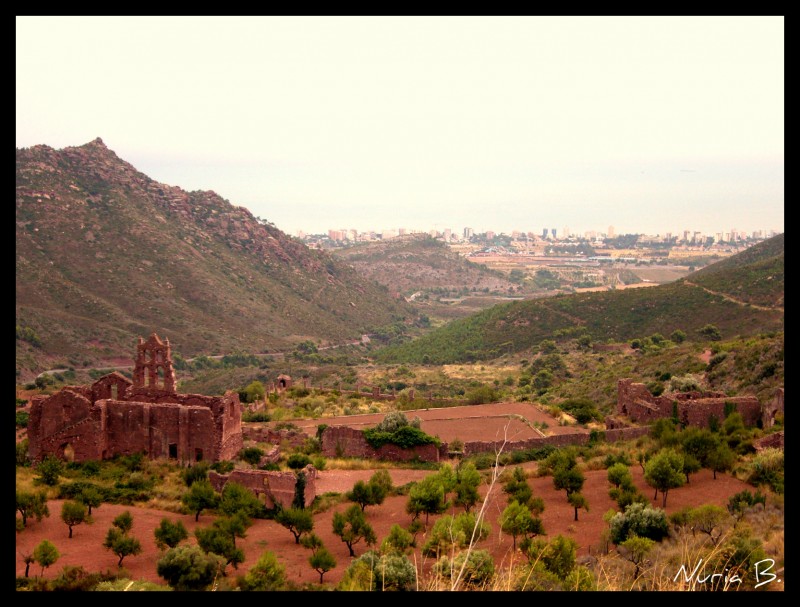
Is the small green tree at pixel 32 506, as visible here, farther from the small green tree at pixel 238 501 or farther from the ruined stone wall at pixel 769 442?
the ruined stone wall at pixel 769 442

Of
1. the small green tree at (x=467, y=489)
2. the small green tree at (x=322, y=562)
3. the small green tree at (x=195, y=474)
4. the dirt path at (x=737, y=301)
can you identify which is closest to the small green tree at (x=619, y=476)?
the small green tree at (x=467, y=489)

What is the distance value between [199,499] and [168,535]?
10.0 ft

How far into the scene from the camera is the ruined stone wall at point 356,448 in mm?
25750

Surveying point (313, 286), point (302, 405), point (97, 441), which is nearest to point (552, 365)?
point (302, 405)

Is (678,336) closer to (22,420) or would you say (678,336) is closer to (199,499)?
(199,499)

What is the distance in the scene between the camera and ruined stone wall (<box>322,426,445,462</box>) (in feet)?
84.5

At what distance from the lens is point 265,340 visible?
75.1 meters

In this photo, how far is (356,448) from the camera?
26.2 metres

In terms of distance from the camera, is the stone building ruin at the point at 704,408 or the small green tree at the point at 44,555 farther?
the stone building ruin at the point at 704,408

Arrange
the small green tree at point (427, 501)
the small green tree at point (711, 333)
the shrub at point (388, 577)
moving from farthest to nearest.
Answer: the small green tree at point (711, 333) → the small green tree at point (427, 501) → the shrub at point (388, 577)

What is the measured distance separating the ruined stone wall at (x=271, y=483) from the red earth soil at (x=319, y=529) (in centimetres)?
78

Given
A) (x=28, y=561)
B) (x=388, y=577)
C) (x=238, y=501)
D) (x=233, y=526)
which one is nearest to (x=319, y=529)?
(x=238, y=501)
